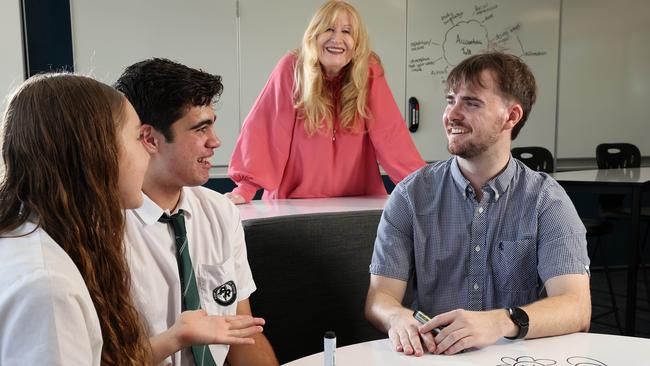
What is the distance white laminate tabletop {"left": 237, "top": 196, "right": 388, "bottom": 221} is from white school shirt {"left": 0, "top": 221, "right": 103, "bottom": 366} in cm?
104

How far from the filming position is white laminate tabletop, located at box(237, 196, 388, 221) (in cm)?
190

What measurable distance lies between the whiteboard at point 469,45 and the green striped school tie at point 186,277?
3332mm

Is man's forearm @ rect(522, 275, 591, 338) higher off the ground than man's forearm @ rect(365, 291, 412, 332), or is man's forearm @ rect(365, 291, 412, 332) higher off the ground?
man's forearm @ rect(522, 275, 591, 338)

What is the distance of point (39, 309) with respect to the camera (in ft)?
2.21

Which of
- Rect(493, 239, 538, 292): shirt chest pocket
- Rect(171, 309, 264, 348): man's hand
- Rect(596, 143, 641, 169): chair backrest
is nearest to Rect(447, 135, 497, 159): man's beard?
Rect(493, 239, 538, 292): shirt chest pocket

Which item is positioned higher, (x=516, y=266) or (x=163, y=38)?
(x=163, y=38)

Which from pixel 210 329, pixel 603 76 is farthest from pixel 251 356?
pixel 603 76

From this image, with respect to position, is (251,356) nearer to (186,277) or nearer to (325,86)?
(186,277)

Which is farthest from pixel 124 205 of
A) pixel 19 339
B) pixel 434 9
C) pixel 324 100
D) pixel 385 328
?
pixel 434 9

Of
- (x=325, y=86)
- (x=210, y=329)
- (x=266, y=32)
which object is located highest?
(x=266, y=32)

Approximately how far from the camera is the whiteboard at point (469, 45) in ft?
14.5

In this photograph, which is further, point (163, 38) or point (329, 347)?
point (163, 38)

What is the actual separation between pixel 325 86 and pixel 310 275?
0.83 m

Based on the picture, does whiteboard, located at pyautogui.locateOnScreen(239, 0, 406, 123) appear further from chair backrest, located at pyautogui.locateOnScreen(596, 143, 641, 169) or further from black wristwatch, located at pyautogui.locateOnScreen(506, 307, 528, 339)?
black wristwatch, located at pyautogui.locateOnScreen(506, 307, 528, 339)
